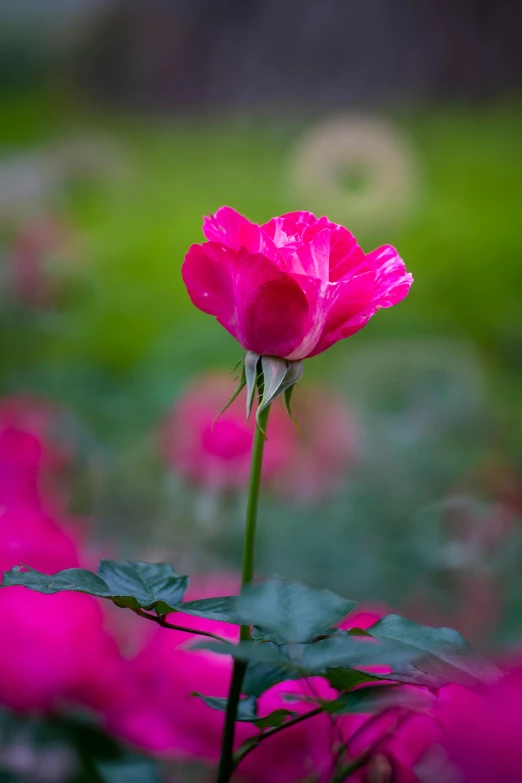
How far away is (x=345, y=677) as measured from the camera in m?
0.24

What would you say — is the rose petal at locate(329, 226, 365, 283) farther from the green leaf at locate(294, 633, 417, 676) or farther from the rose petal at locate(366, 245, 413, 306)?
the green leaf at locate(294, 633, 417, 676)

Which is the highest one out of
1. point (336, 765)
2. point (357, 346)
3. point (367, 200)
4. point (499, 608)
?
point (367, 200)

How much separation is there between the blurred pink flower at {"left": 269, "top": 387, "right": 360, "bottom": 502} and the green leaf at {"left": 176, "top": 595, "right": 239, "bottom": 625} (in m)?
0.65

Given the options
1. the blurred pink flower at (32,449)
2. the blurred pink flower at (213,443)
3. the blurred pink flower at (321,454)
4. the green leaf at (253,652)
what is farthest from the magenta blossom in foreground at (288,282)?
the blurred pink flower at (321,454)

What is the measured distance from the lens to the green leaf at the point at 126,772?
0.94 feet

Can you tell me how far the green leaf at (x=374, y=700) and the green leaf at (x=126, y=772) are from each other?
0.10m

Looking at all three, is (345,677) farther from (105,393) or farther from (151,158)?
(151,158)

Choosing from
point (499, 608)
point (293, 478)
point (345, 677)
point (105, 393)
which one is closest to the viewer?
point (345, 677)

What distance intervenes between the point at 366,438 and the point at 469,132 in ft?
4.07

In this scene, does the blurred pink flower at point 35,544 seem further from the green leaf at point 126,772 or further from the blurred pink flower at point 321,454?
the blurred pink flower at point 321,454

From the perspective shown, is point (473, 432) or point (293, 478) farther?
point (473, 432)

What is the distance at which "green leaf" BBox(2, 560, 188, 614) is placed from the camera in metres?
0.23

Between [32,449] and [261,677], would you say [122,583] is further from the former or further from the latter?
[32,449]

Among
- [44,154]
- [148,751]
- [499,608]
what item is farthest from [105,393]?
[148,751]
